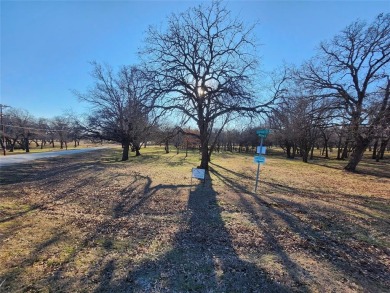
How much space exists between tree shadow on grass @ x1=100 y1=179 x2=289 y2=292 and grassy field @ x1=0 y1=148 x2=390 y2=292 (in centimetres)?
2

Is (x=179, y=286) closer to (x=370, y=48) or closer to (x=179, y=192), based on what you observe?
(x=179, y=192)

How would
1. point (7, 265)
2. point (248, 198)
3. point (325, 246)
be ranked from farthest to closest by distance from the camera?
point (248, 198) < point (325, 246) < point (7, 265)

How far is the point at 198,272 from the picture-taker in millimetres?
3721

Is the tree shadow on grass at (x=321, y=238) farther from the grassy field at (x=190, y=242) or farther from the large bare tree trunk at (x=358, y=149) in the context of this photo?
the large bare tree trunk at (x=358, y=149)

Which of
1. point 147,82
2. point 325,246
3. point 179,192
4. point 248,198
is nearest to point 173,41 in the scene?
point 147,82

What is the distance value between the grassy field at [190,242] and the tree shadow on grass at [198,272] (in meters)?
0.02

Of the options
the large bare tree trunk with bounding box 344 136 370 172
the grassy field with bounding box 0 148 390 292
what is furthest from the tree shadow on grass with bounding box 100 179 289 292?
the large bare tree trunk with bounding box 344 136 370 172

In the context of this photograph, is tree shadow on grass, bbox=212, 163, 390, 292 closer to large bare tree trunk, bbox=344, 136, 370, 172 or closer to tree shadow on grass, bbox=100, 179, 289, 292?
tree shadow on grass, bbox=100, 179, 289, 292

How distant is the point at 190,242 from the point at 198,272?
1.15 m

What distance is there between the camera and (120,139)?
25.8 meters

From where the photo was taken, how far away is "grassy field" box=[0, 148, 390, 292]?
348cm

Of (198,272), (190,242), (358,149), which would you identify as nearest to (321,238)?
(190,242)

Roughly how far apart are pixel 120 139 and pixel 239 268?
23953 millimetres

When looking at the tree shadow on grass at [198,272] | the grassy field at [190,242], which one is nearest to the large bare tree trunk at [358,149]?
the grassy field at [190,242]
